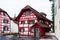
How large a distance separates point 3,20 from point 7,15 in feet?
9.03

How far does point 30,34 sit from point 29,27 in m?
1.62

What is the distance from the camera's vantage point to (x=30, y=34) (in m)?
36.0

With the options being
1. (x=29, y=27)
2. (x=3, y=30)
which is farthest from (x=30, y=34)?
(x=3, y=30)

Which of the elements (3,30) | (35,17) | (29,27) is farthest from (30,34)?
(3,30)

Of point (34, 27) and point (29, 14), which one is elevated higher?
point (29, 14)

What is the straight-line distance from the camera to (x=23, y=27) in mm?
36906

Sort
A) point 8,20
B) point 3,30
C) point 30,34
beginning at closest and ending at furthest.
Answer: point 30,34 → point 3,30 → point 8,20

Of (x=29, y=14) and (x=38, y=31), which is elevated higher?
(x=29, y=14)

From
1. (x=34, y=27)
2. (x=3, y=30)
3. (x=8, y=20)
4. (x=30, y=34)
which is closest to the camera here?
(x=34, y=27)

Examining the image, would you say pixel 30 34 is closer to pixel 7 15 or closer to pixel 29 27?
pixel 29 27

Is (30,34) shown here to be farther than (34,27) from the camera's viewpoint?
Yes

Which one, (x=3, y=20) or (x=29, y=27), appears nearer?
(x=29, y=27)

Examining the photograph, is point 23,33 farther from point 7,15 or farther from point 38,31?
point 7,15

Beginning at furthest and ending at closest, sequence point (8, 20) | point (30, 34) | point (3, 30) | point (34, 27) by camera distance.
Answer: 1. point (8, 20)
2. point (3, 30)
3. point (30, 34)
4. point (34, 27)
